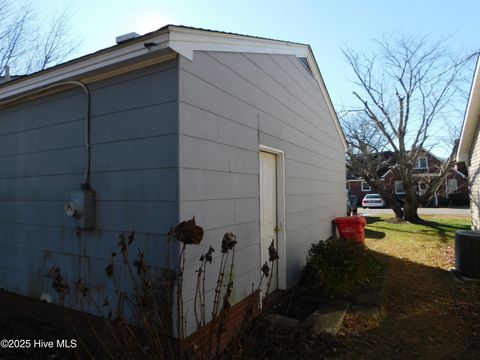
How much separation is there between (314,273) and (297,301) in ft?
1.87

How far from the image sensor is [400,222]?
55.2ft

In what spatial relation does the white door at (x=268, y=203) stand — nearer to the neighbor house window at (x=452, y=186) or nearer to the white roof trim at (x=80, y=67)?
the white roof trim at (x=80, y=67)

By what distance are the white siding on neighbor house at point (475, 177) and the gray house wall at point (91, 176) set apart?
39.0 feet

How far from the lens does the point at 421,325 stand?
4367 millimetres

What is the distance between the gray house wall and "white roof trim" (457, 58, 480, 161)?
9.65 m

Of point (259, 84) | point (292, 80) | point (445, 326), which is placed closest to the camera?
point (445, 326)

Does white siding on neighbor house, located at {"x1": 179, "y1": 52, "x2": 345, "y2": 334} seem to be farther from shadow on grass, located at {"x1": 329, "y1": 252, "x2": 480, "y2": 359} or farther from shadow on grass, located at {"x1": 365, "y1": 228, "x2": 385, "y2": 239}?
shadow on grass, located at {"x1": 365, "y1": 228, "x2": 385, "y2": 239}

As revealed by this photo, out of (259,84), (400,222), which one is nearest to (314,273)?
(259,84)

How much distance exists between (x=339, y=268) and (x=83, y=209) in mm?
3963

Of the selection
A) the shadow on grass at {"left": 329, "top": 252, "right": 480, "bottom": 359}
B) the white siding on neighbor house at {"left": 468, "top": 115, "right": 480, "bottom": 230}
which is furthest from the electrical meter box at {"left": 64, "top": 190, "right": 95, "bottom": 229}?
the white siding on neighbor house at {"left": 468, "top": 115, "right": 480, "bottom": 230}

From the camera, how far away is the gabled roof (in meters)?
2.97

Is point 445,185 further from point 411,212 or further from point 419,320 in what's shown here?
point 419,320

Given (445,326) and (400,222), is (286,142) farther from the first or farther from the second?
(400,222)

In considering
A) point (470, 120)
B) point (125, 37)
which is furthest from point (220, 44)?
point (470, 120)
